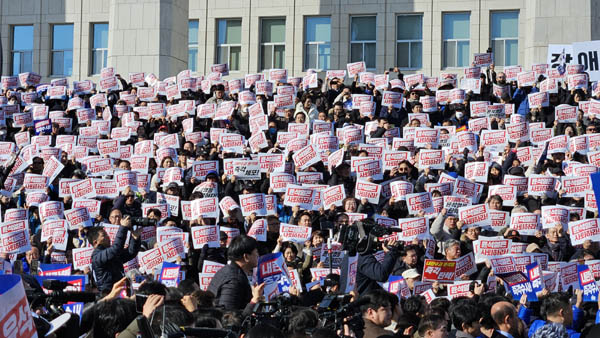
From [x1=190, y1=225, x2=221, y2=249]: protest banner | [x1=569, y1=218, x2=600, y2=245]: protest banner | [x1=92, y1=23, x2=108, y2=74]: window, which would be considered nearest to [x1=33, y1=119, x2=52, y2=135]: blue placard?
[x1=190, y1=225, x2=221, y2=249]: protest banner

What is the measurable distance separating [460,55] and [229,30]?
297 inches

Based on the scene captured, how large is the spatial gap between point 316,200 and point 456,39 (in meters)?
18.6

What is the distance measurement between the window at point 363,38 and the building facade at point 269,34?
0.10 ft

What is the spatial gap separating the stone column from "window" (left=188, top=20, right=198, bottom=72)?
4.36 meters

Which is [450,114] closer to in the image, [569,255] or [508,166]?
[508,166]

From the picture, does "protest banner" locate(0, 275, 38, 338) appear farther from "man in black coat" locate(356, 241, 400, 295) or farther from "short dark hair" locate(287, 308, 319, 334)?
"man in black coat" locate(356, 241, 400, 295)

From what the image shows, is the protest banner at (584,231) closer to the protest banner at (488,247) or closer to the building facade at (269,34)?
the protest banner at (488,247)

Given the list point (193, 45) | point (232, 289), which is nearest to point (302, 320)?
point (232, 289)

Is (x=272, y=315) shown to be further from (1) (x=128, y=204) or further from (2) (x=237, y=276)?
(1) (x=128, y=204)

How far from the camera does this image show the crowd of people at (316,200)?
28.1 feet

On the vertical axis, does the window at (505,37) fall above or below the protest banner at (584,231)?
above

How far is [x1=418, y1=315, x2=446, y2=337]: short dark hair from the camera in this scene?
7.65 metres

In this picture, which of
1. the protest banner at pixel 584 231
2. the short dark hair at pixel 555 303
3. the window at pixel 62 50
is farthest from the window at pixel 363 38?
the short dark hair at pixel 555 303

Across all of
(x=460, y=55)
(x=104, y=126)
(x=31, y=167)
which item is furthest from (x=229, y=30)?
(x=31, y=167)
